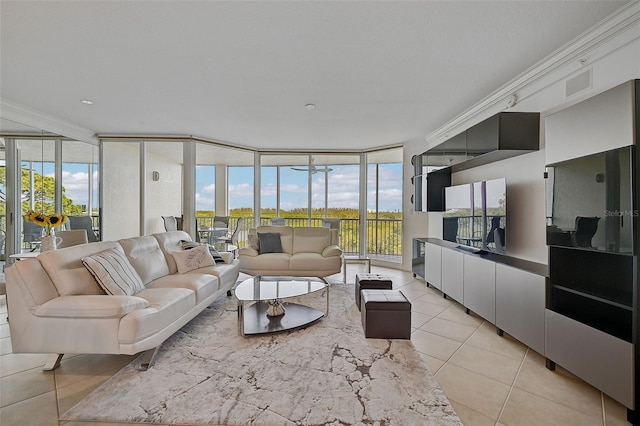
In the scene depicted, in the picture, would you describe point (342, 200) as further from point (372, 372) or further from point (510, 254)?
point (372, 372)

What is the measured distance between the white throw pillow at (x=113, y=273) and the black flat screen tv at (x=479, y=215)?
3.62 meters

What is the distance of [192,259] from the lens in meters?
3.50

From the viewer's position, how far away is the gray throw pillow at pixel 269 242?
16.0 ft

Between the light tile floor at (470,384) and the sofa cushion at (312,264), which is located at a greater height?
the sofa cushion at (312,264)

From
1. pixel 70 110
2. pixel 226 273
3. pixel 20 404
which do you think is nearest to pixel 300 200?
pixel 226 273

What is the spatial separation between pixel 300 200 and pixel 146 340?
4.97 m

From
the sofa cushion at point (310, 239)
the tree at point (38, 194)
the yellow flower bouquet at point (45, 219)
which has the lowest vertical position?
the sofa cushion at point (310, 239)

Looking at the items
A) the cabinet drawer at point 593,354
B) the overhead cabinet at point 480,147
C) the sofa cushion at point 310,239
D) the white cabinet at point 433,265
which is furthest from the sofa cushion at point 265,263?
the cabinet drawer at point 593,354

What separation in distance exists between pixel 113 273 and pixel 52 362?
75cm

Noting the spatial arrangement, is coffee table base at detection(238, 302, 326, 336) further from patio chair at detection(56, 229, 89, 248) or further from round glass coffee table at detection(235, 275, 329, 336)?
patio chair at detection(56, 229, 89, 248)

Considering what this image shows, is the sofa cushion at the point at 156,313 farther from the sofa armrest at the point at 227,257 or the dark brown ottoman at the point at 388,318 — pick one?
the dark brown ottoman at the point at 388,318

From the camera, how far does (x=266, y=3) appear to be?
1.86 m

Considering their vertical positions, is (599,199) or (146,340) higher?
(599,199)

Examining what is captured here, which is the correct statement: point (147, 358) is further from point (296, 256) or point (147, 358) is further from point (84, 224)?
point (84, 224)
